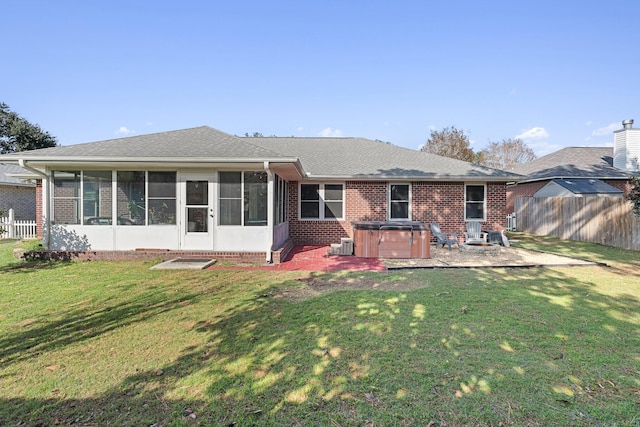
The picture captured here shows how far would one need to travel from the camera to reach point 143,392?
272 centimetres

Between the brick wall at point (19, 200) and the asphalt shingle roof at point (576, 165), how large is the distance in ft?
95.5

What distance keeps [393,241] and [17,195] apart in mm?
20981

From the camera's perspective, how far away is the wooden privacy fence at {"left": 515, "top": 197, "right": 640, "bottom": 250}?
38.7 ft

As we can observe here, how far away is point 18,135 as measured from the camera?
1203 inches

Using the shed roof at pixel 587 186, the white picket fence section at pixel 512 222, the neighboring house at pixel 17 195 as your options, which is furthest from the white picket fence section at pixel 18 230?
the shed roof at pixel 587 186

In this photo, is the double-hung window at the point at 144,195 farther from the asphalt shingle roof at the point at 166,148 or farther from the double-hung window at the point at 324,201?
the double-hung window at the point at 324,201

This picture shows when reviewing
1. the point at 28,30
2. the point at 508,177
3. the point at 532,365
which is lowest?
the point at 532,365

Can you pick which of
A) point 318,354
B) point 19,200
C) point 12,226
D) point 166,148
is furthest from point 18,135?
point 318,354

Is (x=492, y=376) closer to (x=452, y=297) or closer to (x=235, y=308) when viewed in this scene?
(x=452, y=297)

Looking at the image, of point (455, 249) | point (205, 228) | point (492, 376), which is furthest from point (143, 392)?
point (455, 249)

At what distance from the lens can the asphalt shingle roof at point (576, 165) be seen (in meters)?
20.3

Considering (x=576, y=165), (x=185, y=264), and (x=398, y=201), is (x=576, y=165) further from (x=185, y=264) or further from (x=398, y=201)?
(x=185, y=264)

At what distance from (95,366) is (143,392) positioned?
2.73 ft

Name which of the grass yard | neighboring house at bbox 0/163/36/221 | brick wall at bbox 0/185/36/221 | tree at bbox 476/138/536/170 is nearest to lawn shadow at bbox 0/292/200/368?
the grass yard
